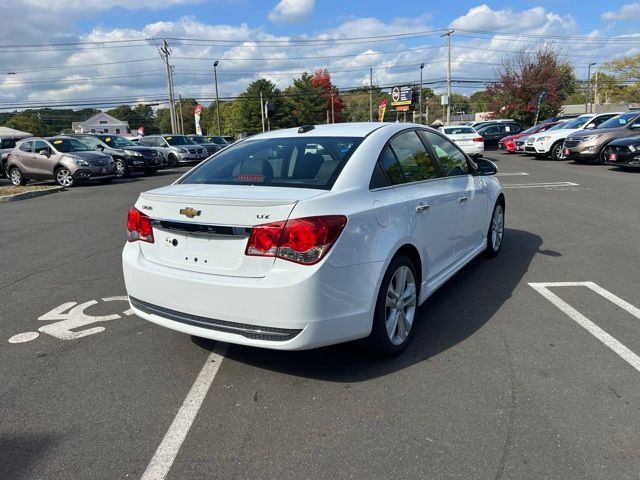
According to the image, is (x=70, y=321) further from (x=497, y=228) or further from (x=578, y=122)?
(x=578, y=122)

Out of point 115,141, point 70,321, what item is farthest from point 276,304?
point 115,141

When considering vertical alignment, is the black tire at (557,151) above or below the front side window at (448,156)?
below

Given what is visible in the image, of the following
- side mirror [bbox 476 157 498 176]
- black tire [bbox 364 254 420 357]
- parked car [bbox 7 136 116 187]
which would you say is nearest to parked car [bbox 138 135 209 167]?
parked car [bbox 7 136 116 187]

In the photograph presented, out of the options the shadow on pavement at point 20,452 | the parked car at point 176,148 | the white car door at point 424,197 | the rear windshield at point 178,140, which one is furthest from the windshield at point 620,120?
the shadow on pavement at point 20,452

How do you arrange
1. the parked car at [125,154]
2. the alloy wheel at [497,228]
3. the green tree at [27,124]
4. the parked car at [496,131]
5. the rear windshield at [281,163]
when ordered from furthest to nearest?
the green tree at [27,124]
the parked car at [496,131]
the parked car at [125,154]
the alloy wheel at [497,228]
the rear windshield at [281,163]

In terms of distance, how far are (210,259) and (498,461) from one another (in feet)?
6.39

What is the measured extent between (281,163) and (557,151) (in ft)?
66.1

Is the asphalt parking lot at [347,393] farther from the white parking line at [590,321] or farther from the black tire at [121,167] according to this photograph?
the black tire at [121,167]

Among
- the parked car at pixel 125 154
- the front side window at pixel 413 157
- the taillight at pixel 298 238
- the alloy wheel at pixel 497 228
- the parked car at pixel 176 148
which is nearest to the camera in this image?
the taillight at pixel 298 238

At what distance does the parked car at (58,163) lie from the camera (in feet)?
55.4

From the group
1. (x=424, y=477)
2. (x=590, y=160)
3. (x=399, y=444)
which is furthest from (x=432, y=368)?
(x=590, y=160)

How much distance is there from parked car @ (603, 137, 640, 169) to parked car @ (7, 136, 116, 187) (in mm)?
16348

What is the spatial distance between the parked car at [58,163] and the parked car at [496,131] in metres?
21.4

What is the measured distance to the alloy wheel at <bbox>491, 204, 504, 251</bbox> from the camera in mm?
5969
